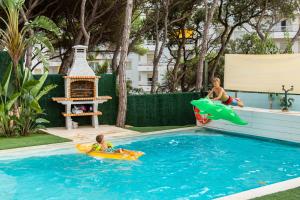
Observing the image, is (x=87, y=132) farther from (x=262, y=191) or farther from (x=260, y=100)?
(x=262, y=191)

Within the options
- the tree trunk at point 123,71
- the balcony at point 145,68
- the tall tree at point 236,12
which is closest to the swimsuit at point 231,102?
the tree trunk at point 123,71

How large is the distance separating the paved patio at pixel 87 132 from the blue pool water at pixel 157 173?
1149mm

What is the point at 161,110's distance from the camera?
17.3 meters

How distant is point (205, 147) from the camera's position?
13.4 metres

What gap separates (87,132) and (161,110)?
12.4 ft

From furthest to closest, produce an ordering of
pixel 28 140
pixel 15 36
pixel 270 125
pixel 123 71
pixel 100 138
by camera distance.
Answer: pixel 123 71, pixel 270 125, pixel 15 36, pixel 28 140, pixel 100 138

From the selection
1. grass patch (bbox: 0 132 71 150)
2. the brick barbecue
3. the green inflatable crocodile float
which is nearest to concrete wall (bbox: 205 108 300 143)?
the green inflatable crocodile float

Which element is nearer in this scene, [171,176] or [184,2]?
[171,176]

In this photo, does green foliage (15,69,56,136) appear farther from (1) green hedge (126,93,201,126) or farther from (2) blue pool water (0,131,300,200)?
(1) green hedge (126,93,201,126)

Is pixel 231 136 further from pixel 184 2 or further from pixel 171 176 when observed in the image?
pixel 184 2

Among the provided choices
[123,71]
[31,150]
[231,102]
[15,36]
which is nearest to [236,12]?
[231,102]

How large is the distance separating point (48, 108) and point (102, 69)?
1753 centimetres

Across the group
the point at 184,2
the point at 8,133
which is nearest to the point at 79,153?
the point at 8,133

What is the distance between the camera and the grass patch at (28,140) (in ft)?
40.1
